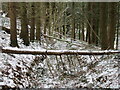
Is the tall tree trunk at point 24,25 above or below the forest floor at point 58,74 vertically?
above

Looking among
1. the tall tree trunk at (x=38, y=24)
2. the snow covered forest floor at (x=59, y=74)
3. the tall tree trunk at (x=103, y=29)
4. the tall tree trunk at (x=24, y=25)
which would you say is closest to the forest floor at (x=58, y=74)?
the snow covered forest floor at (x=59, y=74)

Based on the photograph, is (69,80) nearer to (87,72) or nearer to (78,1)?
(87,72)

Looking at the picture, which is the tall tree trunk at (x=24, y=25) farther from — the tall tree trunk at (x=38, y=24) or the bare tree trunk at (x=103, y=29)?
the bare tree trunk at (x=103, y=29)

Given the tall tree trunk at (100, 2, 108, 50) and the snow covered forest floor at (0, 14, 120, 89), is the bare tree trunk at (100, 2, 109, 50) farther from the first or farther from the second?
the snow covered forest floor at (0, 14, 120, 89)

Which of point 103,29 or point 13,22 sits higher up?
point 13,22

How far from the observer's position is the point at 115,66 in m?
9.05

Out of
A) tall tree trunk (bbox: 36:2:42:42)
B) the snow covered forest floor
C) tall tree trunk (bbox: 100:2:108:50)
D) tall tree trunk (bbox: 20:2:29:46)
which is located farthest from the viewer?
tall tree trunk (bbox: 36:2:42:42)

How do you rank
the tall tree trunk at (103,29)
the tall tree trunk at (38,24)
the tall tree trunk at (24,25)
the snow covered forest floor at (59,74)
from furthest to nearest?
the tall tree trunk at (38,24) → the tall tree trunk at (24,25) → the tall tree trunk at (103,29) → the snow covered forest floor at (59,74)

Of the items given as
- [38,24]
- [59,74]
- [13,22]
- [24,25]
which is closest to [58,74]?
[59,74]

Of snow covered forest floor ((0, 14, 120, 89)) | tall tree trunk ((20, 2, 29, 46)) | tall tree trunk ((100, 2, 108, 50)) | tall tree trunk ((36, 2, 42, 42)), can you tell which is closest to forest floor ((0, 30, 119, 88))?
snow covered forest floor ((0, 14, 120, 89))

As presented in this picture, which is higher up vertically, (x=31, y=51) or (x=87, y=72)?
(x=31, y=51)

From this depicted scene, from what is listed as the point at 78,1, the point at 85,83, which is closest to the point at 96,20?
the point at 78,1

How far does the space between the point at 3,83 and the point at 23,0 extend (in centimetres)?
1354

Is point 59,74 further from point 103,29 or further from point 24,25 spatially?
point 24,25
